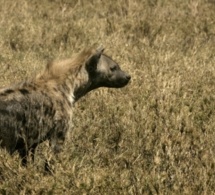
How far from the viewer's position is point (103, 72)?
606 cm

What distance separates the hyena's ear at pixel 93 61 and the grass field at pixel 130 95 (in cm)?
60

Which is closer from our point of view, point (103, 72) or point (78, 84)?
point (78, 84)

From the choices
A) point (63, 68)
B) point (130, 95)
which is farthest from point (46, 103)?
point (130, 95)

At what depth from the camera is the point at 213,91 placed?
7.22m

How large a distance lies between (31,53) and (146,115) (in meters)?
2.97

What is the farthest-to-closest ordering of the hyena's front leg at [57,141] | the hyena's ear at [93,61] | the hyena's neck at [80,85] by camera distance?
the hyena's ear at [93,61], the hyena's neck at [80,85], the hyena's front leg at [57,141]

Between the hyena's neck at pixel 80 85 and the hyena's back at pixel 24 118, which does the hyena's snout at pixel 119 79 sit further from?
the hyena's back at pixel 24 118

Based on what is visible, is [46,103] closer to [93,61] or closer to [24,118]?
[24,118]

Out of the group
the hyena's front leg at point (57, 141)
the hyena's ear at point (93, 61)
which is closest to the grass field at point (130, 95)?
the hyena's front leg at point (57, 141)

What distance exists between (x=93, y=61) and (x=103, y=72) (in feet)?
1.03

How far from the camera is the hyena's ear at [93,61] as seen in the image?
18.9ft

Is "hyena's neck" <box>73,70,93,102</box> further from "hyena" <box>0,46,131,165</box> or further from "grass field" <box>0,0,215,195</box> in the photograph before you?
"grass field" <box>0,0,215,195</box>

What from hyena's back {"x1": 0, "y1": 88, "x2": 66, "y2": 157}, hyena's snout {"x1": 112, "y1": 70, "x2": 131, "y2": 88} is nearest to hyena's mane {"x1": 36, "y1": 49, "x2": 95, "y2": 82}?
hyena's back {"x1": 0, "y1": 88, "x2": 66, "y2": 157}

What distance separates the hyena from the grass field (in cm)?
19
